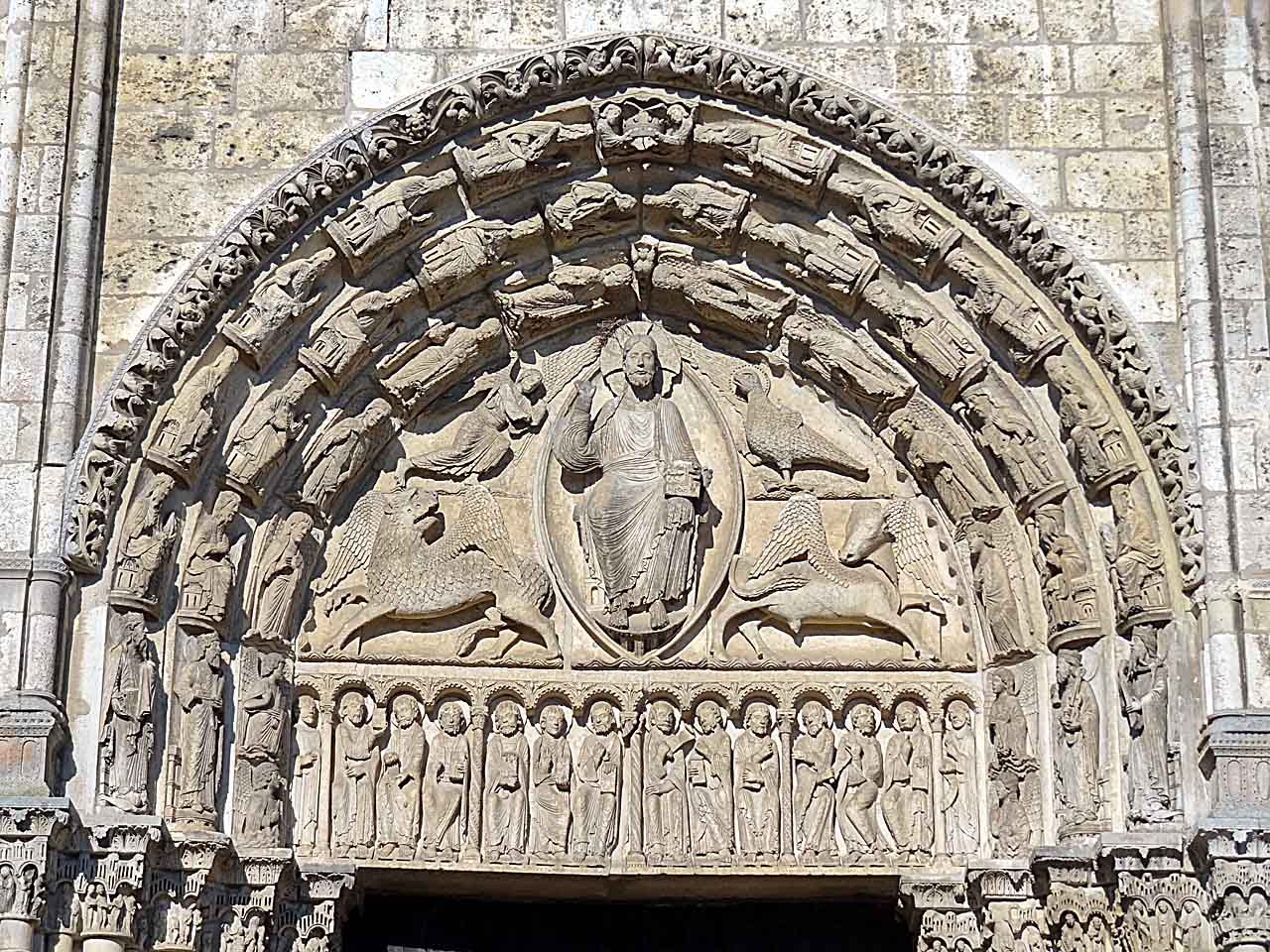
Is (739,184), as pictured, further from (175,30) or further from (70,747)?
(70,747)

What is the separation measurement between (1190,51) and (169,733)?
16.2 feet

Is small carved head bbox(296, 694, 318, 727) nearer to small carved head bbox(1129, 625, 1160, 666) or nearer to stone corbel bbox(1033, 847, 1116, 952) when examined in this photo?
stone corbel bbox(1033, 847, 1116, 952)

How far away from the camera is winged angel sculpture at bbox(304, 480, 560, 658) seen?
33.1 ft

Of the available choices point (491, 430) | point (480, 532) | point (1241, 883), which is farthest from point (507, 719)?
point (1241, 883)

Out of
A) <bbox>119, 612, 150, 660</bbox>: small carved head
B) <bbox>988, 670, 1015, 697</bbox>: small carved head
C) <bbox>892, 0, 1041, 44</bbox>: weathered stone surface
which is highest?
<bbox>892, 0, 1041, 44</bbox>: weathered stone surface

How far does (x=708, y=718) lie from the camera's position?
10070 mm

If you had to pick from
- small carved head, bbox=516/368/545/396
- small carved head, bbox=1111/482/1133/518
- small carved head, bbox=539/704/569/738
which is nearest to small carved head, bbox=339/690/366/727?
small carved head, bbox=539/704/569/738

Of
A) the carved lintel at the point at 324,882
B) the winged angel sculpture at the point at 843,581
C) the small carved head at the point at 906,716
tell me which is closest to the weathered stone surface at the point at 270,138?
the winged angel sculpture at the point at 843,581

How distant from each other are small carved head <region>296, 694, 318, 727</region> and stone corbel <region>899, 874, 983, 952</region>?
2546 mm

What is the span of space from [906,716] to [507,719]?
169 centimetres

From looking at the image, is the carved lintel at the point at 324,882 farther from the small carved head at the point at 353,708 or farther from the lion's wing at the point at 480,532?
the lion's wing at the point at 480,532

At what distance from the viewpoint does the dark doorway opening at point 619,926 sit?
10133mm

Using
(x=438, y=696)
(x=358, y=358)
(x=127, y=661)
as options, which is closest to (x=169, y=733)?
(x=127, y=661)

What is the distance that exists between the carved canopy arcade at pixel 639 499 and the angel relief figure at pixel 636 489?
17 mm
